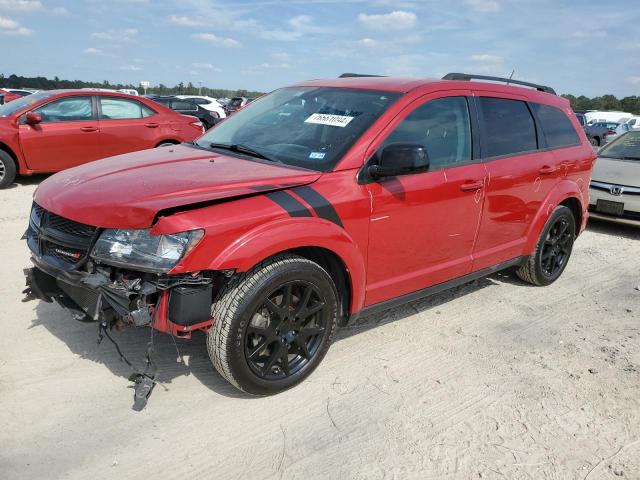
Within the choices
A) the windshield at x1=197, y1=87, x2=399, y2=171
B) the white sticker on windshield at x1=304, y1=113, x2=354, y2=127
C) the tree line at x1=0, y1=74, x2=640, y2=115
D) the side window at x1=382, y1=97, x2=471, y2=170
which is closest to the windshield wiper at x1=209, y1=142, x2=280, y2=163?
the windshield at x1=197, y1=87, x2=399, y2=171

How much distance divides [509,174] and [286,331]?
2291 millimetres

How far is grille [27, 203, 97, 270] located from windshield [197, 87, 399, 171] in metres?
1.21

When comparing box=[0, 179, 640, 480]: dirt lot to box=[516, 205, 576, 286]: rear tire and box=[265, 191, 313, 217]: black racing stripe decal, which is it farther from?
box=[265, 191, 313, 217]: black racing stripe decal

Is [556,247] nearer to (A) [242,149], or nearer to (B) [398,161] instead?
(B) [398,161]

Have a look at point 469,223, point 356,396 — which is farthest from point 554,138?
point 356,396

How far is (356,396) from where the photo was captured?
3145mm

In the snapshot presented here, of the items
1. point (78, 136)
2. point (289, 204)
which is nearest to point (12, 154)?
point (78, 136)

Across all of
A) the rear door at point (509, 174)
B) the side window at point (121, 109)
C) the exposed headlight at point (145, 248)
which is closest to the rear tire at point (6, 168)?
the side window at point (121, 109)

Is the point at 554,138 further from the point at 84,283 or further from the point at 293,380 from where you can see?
the point at 84,283

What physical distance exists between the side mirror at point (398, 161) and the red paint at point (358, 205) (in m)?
0.10

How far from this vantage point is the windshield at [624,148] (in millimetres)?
8305

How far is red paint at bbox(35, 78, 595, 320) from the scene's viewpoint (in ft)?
8.71

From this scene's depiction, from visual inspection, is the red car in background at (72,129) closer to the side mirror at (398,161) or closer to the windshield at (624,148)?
the side mirror at (398,161)

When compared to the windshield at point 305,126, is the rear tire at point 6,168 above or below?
below
